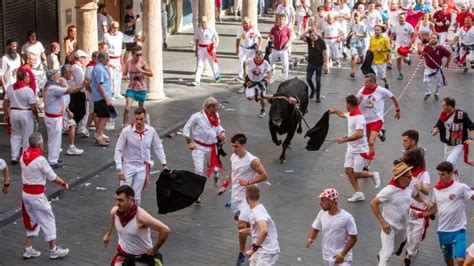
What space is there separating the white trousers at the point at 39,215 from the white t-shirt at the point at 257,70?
910 cm

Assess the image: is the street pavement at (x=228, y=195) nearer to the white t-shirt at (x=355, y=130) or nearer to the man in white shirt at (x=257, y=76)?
the man in white shirt at (x=257, y=76)

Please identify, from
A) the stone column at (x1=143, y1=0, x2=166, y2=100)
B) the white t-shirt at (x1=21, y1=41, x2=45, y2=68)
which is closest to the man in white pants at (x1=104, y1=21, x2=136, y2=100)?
the stone column at (x1=143, y1=0, x2=166, y2=100)

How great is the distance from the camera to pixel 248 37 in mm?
25875

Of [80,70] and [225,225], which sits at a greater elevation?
[80,70]

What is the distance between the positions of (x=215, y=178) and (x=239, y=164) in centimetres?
289

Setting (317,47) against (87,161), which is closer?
(87,161)

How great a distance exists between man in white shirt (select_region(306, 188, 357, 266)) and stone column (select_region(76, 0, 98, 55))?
1190cm

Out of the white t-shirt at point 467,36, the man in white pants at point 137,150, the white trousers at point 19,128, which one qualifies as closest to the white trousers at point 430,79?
the white t-shirt at point 467,36

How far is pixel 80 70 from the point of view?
19.1 m

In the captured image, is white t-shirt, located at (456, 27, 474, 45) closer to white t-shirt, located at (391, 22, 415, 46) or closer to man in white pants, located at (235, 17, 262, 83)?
white t-shirt, located at (391, 22, 415, 46)

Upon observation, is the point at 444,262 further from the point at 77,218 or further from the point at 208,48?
the point at 208,48

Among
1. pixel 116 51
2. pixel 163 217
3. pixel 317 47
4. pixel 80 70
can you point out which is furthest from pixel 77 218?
pixel 317 47

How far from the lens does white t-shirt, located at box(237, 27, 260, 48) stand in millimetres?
25812

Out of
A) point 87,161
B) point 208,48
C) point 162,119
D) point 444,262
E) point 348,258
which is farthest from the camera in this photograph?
point 208,48
